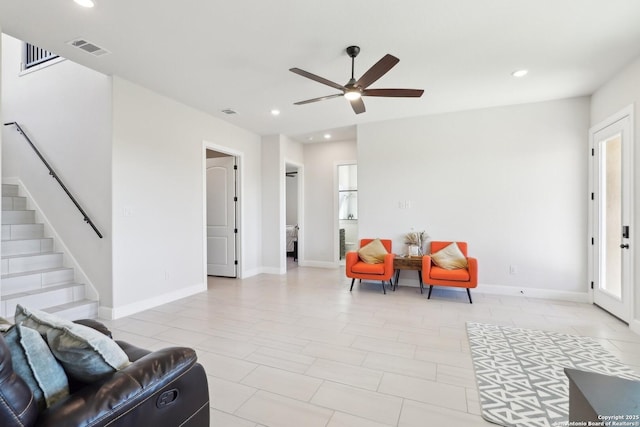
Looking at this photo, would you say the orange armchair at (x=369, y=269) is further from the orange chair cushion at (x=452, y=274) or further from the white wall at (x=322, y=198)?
the white wall at (x=322, y=198)

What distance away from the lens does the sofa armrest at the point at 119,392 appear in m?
0.97

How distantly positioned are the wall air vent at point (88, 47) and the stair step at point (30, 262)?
2601 millimetres

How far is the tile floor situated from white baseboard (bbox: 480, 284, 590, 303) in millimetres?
152

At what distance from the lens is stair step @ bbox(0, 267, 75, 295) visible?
3427 mm

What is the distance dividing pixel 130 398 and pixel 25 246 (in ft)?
13.8

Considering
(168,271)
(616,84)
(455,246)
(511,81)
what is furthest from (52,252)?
(616,84)

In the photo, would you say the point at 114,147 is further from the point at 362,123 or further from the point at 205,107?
the point at 362,123

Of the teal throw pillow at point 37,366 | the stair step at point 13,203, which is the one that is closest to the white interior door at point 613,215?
the teal throw pillow at point 37,366

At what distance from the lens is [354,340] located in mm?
3008

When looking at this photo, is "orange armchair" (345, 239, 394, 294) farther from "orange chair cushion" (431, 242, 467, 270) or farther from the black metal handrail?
the black metal handrail

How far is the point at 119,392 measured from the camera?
1.10 m

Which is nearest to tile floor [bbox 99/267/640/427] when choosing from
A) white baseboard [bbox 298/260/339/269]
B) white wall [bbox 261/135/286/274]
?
white wall [bbox 261/135/286/274]

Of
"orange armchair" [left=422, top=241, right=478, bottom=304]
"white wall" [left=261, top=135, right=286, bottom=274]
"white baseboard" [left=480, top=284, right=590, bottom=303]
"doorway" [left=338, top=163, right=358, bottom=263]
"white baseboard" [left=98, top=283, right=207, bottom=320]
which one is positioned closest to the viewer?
"white baseboard" [left=98, top=283, right=207, bottom=320]

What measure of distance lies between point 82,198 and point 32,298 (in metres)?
1.24
